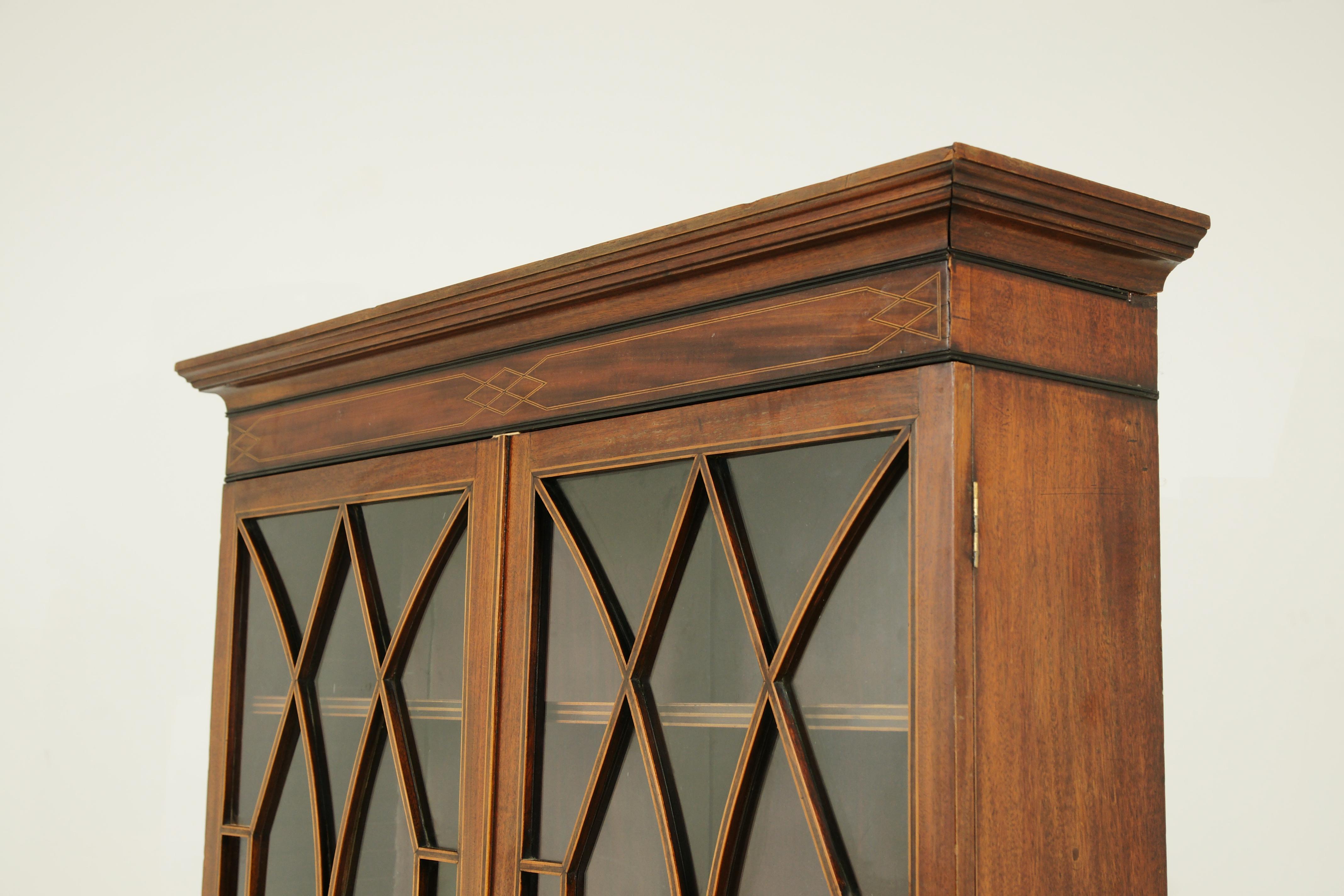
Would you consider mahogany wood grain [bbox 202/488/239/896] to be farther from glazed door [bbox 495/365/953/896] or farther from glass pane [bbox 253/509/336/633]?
glazed door [bbox 495/365/953/896]

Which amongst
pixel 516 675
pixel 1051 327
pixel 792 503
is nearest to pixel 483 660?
pixel 516 675

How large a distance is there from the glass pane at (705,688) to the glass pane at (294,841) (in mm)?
634

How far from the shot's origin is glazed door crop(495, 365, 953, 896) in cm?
106

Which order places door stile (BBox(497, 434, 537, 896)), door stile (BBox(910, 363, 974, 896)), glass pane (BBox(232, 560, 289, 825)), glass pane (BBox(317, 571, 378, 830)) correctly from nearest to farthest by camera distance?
door stile (BBox(910, 363, 974, 896)) < door stile (BBox(497, 434, 537, 896)) < glass pane (BBox(317, 571, 378, 830)) < glass pane (BBox(232, 560, 289, 825))

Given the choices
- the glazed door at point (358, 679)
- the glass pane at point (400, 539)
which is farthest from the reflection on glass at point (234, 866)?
the glass pane at point (400, 539)

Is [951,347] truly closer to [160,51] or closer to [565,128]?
[565,128]

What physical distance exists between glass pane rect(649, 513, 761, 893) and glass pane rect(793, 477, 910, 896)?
3.1 inches

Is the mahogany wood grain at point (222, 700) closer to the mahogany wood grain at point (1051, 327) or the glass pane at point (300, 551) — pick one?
the glass pane at point (300, 551)

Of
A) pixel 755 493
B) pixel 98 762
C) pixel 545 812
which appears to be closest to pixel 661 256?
pixel 755 493

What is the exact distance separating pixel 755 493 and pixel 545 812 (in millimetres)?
436

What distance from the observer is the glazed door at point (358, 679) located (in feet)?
4.74

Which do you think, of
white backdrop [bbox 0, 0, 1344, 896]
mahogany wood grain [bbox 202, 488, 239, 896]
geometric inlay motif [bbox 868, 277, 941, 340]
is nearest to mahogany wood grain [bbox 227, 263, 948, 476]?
geometric inlay motif [bbox 868, 277, 941, 340]

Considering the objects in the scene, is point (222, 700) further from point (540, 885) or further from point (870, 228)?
point (870, 228)

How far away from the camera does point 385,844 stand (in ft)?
5.03
